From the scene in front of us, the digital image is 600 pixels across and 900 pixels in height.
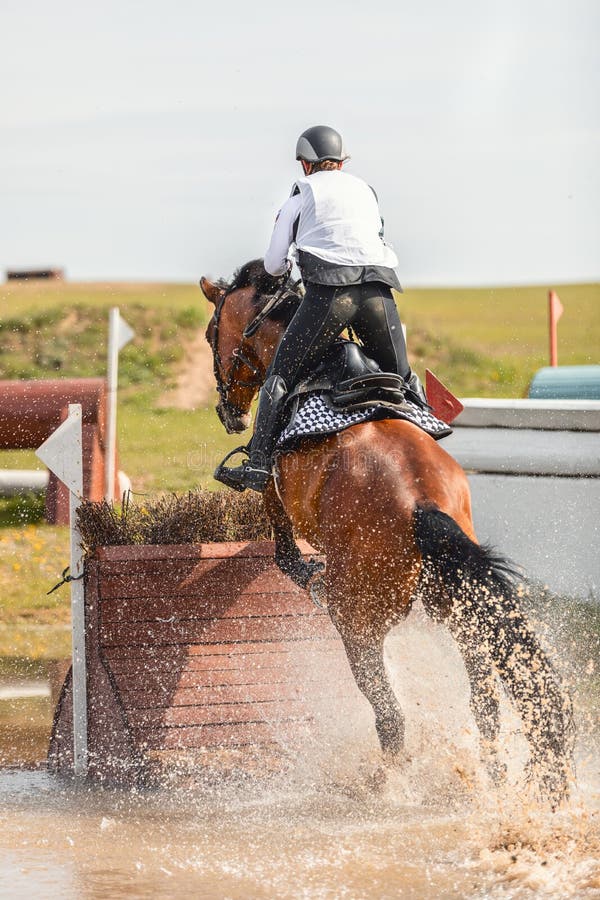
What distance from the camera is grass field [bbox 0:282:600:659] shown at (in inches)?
356

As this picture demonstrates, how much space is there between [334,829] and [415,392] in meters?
1.64

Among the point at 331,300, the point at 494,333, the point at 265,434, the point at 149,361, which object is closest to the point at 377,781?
the point at 265,434

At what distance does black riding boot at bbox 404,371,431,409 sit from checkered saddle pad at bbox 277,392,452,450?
0.05m

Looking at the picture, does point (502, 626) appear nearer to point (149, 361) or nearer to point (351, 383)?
point (351, 383)

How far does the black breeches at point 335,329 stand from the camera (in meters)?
4.80

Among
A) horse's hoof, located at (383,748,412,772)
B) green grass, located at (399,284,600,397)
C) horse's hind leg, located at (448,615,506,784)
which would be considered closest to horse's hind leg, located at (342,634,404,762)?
horse's hoof, located at (383,748,412,772)

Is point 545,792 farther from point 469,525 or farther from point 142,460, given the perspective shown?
point 142,460

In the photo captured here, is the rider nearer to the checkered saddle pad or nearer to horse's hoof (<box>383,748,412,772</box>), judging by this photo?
the checkered saddle pad

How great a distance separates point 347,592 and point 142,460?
10.5m

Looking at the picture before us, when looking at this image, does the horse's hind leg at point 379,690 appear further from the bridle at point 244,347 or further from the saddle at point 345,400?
the bridle at point 244,347

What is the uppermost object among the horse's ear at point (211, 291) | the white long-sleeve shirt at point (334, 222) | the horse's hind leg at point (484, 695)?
the white long-sleeve shirt at point (334, 222)

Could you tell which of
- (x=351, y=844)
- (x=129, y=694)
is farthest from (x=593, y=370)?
(x=351, y=844)

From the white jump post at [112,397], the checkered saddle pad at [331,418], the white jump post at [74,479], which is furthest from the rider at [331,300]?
the white jump post at [112,397]

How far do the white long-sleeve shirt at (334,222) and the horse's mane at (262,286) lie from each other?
284 mm
